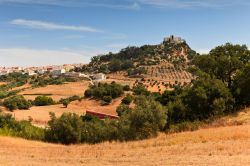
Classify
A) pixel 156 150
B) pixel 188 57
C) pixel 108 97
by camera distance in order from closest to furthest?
1. pixel 156 150
2. pixel 108 97
3. pixel 188 57

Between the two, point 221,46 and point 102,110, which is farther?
point 102,110

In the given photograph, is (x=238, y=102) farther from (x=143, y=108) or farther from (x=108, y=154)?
(x=108, y=154)

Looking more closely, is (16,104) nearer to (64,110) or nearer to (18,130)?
(64,110)

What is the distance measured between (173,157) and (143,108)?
611 inches

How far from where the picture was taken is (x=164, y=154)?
2084 cm

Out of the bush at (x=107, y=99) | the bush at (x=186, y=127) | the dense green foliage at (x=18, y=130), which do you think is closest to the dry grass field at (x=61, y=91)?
the bush at (x=107, y=99)

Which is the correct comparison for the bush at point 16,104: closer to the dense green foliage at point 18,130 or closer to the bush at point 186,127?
Result: the dense green foliage at point 18,130

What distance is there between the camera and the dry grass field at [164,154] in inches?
730

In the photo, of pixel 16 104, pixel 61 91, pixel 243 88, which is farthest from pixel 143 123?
pixel 61 91

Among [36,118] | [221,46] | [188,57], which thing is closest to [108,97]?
[36,118]

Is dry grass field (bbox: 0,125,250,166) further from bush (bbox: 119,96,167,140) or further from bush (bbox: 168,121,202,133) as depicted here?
bush (bbox: 119,96,167,140)

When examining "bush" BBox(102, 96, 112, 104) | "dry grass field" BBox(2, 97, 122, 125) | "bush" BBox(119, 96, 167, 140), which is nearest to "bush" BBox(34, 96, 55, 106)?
"dry grass field" BBox(2, 97, 122, 125)

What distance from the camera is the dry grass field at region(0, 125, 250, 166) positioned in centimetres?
1855

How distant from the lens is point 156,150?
2245cm
